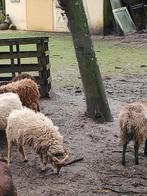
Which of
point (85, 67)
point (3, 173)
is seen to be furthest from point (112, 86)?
point (3, 173)

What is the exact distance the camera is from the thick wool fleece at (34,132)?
20.4 feet

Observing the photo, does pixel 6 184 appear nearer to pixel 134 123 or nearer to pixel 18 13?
pixel 134 123

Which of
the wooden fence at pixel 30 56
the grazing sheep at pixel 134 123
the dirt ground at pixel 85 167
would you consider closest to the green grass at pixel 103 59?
the wooden fence at pixel 30 56

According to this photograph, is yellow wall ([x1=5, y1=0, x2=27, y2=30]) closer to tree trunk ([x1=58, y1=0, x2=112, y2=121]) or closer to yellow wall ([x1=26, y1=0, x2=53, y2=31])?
yellow wall ([x1=26, y1=0, x2=53, y2=31])

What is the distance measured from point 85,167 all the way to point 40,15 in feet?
70.7

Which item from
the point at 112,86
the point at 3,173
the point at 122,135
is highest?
the point at 3,173

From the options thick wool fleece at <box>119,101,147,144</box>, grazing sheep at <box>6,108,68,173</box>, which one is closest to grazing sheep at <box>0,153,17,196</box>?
grazing sheep at <box>6,108,68,173</box>

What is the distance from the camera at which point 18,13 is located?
93.7ft

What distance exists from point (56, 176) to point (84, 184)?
419mm

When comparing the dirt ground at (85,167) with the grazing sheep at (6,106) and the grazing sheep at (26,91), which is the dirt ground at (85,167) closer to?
the grazing sheep at (6,106)

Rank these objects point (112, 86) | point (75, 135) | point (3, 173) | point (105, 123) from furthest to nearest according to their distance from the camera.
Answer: point (112, 86) → point (105, 123) → point (75, 135) → point (3, 173)

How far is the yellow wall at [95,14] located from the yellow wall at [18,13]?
4.52 m

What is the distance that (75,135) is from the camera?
8.37 metres

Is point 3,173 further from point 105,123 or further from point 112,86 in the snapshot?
point 112,86
